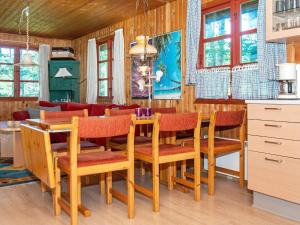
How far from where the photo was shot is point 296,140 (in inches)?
98.1

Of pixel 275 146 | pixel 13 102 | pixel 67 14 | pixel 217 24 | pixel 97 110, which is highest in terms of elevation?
pixel 67 14

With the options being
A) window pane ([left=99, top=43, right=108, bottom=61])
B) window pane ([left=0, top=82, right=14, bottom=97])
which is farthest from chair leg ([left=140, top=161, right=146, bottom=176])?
window pane ([left=0, top=82, right=14, bottom=97])

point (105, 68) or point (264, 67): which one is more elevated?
point (105, 68)

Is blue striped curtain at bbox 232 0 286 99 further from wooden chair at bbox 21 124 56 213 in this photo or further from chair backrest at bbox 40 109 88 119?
wooden chair at bbox 21 124 56 213

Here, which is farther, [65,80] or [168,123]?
[65,80]

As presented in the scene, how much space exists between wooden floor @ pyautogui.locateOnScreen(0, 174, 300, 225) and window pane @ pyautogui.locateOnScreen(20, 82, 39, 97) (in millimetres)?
4916

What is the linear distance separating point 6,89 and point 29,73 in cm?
69

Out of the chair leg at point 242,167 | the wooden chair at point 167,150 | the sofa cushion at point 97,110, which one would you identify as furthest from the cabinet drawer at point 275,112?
the sofa cushion at point 97,110

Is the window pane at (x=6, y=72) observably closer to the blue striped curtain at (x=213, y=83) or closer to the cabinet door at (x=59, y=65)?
the cabinet door at (x=59, y=65)

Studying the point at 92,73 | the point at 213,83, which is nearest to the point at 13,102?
the point at 92,73

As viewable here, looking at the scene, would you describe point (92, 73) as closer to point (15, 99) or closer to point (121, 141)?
point (15, 99)

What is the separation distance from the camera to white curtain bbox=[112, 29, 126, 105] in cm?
621

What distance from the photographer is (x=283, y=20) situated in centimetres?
300

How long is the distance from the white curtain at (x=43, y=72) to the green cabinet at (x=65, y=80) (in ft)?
0.41
